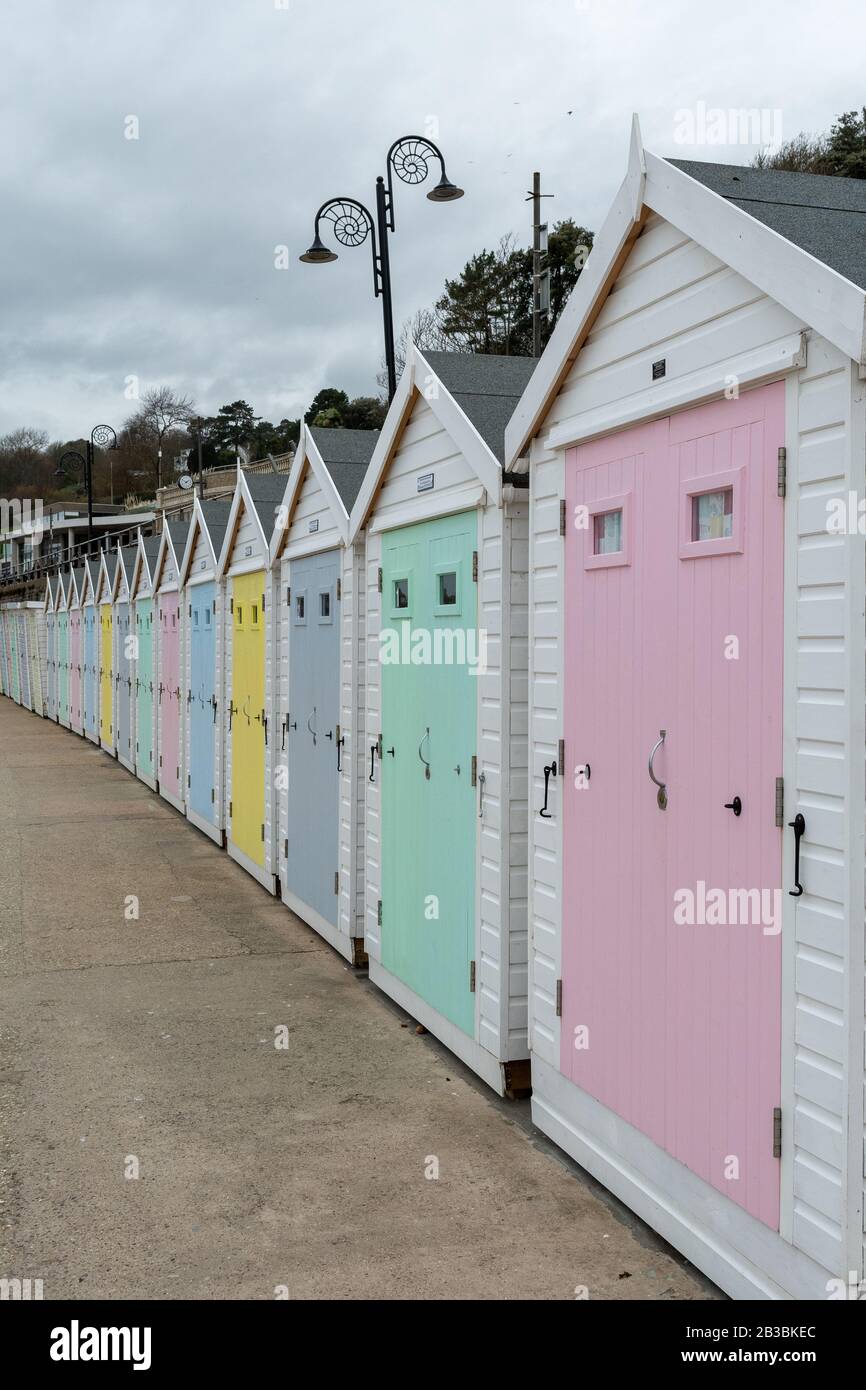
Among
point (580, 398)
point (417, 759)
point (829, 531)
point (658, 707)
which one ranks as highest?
point (580, 398)

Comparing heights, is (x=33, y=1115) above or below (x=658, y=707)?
below

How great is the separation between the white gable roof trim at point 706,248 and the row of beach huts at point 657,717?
0.01m

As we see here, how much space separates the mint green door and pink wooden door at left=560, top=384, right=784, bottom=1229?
108cm

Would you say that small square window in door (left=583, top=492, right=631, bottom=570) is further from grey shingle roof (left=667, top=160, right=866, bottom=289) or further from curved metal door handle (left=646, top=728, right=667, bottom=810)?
grey shingle roof (left=667, top=160, right=866, bottom=289)

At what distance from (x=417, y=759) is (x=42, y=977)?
113 inches

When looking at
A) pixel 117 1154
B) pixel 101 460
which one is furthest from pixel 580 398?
pixel 101 460

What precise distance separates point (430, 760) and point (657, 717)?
7.82ft

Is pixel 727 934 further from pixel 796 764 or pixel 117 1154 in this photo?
pixel 117 1154

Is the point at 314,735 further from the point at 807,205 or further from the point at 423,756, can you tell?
the point at 807,205

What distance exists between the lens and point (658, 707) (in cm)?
434

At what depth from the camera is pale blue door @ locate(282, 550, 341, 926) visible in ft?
27.9

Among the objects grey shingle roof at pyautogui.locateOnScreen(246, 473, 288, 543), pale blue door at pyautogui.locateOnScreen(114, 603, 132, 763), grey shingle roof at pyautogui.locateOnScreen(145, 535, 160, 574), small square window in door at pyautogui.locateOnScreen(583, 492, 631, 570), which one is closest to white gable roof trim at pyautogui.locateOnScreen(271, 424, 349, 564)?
grey shingle roof at pyautogui.locateOnScreen(246, 473, 288, 543)

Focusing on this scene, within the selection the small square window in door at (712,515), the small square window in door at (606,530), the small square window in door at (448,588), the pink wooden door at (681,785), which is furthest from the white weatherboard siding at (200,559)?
the small square window in door at (712,515)

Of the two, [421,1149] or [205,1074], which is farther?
[205,1074]
